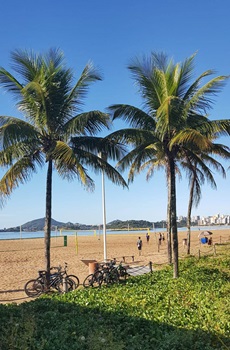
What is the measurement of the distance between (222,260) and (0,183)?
1036 cm

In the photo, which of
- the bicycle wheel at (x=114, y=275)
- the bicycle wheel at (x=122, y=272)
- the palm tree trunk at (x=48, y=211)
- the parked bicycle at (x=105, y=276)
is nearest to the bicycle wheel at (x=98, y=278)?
the parked bicycle at (x=105, y=276)

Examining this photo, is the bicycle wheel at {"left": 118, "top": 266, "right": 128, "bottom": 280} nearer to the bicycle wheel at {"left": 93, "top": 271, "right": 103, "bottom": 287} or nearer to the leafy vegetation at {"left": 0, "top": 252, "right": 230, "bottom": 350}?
the bicycle wheel at {"left": 93, "top": 271, "right": 103, "bottom": 287}

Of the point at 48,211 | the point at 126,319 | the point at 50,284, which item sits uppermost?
the point at 48,211

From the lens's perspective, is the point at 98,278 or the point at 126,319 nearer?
the point at 126,319

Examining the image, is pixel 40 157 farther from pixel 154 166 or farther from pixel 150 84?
pixel 154 166

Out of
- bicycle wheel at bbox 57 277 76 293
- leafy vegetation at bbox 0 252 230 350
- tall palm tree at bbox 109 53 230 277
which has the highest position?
tall palm tree at bbox 109 53 230 277

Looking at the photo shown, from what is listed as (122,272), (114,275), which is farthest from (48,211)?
(122,272)

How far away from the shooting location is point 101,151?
13.1 metres

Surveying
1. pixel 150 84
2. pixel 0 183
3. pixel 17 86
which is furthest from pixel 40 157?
pixel 150 84

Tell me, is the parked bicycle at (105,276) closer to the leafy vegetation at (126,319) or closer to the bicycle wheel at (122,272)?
the bicycle wheel at (122,272)

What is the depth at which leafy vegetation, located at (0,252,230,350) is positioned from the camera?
219 inches

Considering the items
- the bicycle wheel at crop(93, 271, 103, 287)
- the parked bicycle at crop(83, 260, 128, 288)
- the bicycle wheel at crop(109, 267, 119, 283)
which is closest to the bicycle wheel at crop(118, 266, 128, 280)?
the parked bicycle at crop(83, 260, 128, 288)

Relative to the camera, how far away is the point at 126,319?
23.6 ft

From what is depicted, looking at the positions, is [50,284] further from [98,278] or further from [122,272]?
[122,272]
